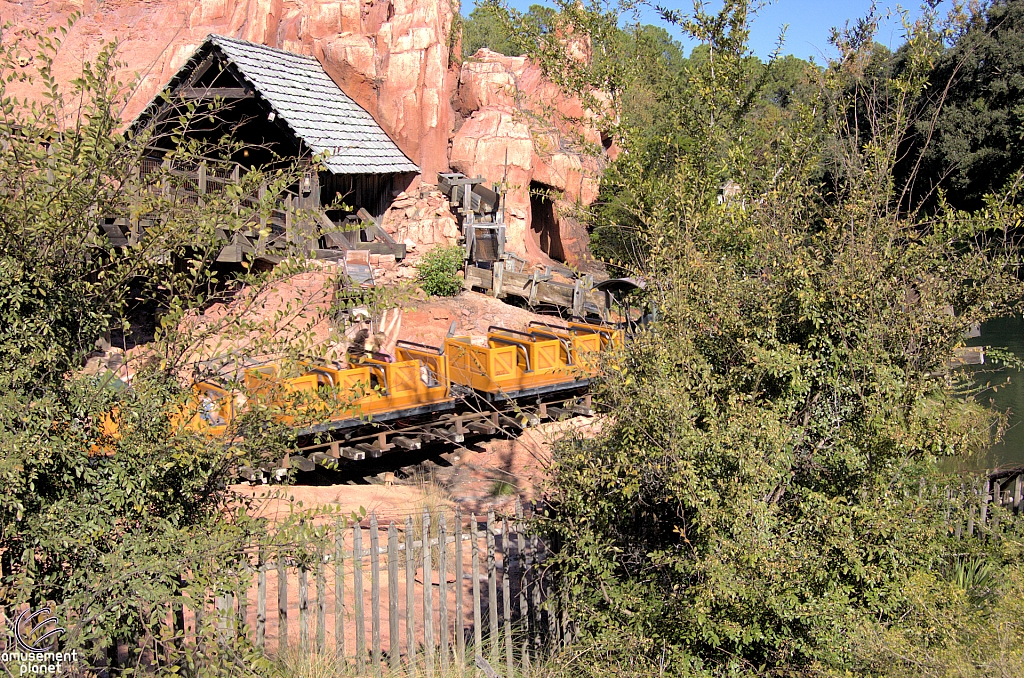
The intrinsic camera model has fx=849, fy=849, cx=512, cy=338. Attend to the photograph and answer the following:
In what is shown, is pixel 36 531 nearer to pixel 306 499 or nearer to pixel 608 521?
pixel 608 521

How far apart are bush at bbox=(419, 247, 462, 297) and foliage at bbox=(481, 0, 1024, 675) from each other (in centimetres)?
1494

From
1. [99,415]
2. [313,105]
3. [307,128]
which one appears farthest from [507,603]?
[313,105]

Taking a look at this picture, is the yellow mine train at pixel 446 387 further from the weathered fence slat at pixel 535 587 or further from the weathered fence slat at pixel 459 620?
the weathered fence slat at pixel 535 587

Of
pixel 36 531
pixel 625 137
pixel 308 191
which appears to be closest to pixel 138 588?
pixel 36 531

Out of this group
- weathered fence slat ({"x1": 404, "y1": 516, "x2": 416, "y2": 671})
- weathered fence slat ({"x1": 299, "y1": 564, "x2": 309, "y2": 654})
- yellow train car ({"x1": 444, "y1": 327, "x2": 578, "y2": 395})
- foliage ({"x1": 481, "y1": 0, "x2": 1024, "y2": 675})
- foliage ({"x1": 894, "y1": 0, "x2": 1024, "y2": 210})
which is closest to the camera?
foliage ({"x1": 481, "y1": 0, "x2": 1024, "y2": 675})

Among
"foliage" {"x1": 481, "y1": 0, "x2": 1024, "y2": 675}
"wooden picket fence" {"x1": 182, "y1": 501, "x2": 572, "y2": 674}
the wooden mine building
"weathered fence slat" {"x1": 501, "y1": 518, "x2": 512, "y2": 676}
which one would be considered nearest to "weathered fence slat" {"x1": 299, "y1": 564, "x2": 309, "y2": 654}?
"wooden picket fence" {"x1": 182, "y1": 501, "x2": 572, "y2": 674}

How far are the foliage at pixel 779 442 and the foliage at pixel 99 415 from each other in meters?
1.83

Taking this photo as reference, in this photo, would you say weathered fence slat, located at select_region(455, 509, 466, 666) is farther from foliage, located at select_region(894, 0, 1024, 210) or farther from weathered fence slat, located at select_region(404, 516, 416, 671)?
foliage, located at select_region(894, 0, 1024, 210)

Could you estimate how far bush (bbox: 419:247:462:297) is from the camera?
19812 mm

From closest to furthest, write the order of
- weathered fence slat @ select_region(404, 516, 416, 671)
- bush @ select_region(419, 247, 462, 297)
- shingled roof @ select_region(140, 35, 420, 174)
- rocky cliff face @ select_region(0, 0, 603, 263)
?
weathered fence slat @ select_region(404, 516, 416, 671) < shingled roof @ select_region(140, 35, 420, 174) < bush @ select_region(419, 247, 462, 297) < rocky cliff face @ select_region(0, 0, 603, 263)

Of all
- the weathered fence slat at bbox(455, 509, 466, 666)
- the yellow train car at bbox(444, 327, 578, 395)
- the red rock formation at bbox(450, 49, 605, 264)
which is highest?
the red rock formation at bbox(450, 49, 605, 264)

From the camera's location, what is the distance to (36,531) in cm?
323

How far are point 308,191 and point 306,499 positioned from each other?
28.1ft

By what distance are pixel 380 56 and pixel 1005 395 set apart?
1616cm
